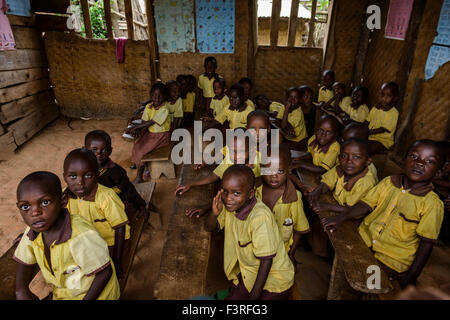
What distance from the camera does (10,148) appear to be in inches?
188

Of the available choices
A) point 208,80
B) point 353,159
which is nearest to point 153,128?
point 208,80

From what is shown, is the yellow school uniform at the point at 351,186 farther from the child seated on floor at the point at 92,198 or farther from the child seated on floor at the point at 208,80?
the child seated on floor at the point at 208,80

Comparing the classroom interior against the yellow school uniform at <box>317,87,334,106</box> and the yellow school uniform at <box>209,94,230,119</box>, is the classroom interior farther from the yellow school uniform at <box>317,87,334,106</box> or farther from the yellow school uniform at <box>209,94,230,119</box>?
the yellow school uniform at <box>209,94,230,119</box>

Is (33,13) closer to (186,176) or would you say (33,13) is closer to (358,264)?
(186,176)

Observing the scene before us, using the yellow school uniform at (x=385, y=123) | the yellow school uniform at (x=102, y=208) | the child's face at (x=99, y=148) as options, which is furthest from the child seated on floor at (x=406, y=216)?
the yellow school uniform at (x=385, y=123)

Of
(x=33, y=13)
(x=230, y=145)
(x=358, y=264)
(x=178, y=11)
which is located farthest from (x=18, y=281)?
(x=33, y=13)

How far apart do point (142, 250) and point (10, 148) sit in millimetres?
3559

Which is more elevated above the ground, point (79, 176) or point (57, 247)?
point (79, 176)

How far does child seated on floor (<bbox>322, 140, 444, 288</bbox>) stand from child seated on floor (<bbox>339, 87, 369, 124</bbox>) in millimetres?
2522

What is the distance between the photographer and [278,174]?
198 cm

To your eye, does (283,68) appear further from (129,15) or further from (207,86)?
(129,15)

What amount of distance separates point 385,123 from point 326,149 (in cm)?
148

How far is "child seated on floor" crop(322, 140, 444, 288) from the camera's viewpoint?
1.78 metres

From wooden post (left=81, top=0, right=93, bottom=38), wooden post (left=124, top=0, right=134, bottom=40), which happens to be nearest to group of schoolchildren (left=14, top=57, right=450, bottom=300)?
wooden post (left=124, top=0, right=134, bottom=40)
